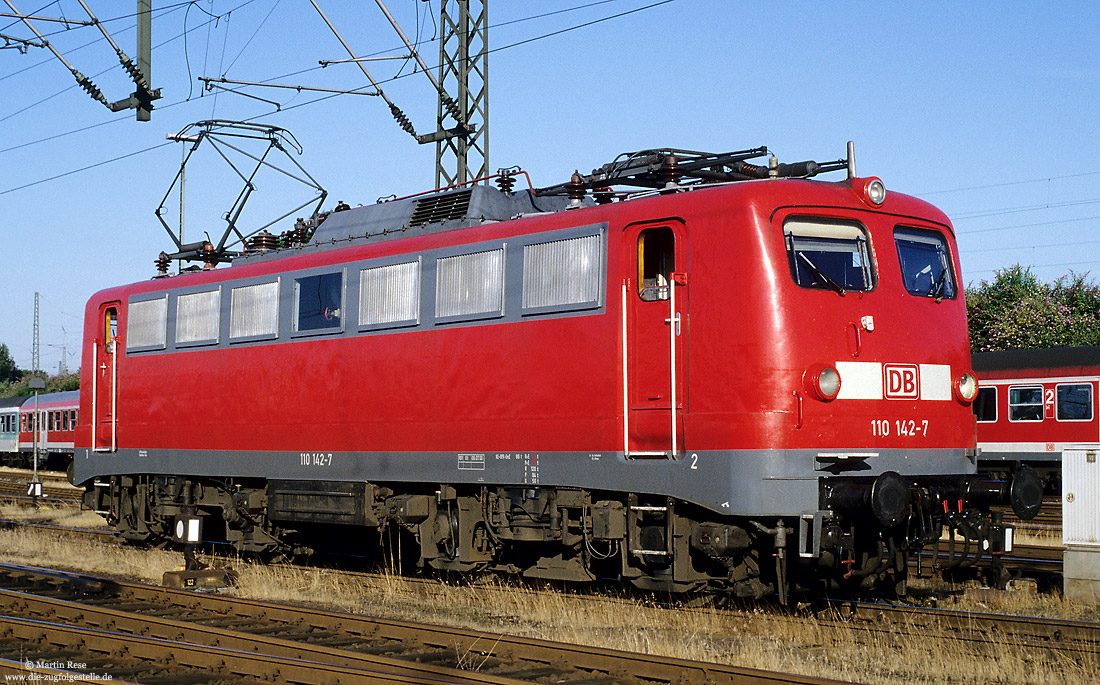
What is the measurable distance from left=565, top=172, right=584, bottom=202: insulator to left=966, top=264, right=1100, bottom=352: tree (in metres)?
33.7

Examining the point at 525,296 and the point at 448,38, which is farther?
the point at 448,38

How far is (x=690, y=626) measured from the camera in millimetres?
11172

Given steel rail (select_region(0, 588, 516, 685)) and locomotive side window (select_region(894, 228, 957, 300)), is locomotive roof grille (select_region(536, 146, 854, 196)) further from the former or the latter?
steel rail (select_region(0, 588, 516, 685))

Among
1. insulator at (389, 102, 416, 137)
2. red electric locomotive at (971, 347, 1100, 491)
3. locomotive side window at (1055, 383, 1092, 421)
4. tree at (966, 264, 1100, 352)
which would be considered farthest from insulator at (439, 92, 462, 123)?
tree at (966, 264, 1100, 352)

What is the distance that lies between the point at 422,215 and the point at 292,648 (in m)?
6.20

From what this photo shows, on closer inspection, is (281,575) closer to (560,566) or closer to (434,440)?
(434,440)

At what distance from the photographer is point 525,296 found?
12.3 meters

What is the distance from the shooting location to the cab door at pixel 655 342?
11000 mm

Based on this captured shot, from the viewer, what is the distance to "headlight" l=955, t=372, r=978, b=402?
37.8 feet

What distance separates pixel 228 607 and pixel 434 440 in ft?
9.02

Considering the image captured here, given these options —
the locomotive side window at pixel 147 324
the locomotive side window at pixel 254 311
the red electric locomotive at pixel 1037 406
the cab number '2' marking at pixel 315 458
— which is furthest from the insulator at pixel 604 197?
the red electric locomotive at pixel 1037 406

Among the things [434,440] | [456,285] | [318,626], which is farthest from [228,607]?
[456,285]

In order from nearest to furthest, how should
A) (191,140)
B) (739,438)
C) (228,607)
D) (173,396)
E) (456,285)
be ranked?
(739,438), (228,607), (456,285), (173,396), (191,140)

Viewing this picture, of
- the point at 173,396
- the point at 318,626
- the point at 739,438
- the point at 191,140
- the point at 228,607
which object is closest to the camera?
the point at 739,438
